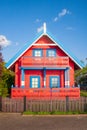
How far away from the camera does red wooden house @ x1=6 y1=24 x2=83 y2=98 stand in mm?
23828

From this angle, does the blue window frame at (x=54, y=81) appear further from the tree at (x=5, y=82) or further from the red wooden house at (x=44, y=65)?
the tree at (x=5, y=82)

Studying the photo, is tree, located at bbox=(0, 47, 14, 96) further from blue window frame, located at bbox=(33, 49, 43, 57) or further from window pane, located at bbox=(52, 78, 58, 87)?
window pane, located at bbox=(52, 78, 58, 87)

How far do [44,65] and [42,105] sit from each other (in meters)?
8.54

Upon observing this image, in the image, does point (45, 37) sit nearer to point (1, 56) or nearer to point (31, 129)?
point (1, 56)

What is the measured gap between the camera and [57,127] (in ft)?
36.7

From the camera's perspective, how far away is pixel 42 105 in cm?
1576

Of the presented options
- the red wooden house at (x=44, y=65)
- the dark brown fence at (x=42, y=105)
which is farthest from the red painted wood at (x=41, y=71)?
the dark brown fence at (x=42, y=105)

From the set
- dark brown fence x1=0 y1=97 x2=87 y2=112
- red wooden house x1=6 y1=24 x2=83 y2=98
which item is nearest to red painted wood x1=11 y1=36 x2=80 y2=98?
red wooden house x1=6 y1=24 x2=83 y2=98

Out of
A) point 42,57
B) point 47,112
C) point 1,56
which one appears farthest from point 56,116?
point 42,57

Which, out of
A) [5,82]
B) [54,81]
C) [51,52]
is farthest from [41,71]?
[5,82]

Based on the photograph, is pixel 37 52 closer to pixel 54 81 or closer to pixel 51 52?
pixel 51 52

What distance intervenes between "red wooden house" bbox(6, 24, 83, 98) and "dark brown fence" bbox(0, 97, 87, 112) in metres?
7.53

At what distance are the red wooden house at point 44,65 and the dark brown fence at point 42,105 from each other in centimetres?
753

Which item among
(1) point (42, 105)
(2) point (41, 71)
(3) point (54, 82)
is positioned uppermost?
(2) point (41, 71)
